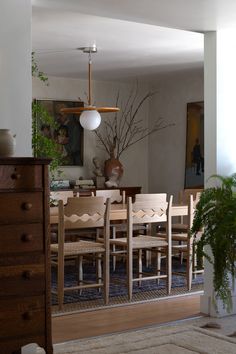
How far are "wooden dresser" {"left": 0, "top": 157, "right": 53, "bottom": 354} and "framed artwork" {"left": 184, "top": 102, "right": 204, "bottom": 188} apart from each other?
18.2 feet

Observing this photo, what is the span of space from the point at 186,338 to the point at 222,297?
45cm

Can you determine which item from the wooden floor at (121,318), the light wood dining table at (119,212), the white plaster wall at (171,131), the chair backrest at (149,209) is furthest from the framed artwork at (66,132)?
the wooden floor at (121,318)

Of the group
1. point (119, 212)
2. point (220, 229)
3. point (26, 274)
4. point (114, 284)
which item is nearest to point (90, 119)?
point (119, 212)

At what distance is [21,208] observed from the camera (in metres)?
3.58

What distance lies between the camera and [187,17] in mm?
4945

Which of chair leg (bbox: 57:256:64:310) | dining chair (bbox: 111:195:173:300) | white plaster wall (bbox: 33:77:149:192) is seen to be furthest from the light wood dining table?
white plaster wall (bbox: 33:77:149:192)

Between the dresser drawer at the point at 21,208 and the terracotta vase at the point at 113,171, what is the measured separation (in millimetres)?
5639

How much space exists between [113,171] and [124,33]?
126 inches

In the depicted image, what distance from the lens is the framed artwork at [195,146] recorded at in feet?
29.6

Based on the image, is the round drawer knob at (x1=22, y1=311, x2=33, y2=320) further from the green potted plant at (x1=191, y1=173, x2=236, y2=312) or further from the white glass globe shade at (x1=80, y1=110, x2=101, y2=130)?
the white glass globe shade at (x1=80, y1=110, x2=101, y2=130)

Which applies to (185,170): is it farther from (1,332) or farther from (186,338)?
(1,332)

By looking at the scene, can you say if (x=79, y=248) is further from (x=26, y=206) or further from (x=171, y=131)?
(x=171, y=131)

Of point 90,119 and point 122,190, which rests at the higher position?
point 90,119

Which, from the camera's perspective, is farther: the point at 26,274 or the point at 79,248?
the point at 79,248
